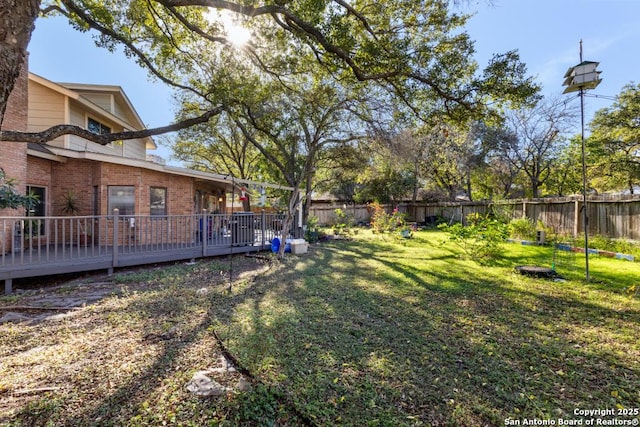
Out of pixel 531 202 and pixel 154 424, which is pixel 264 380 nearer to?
pixel 154 424

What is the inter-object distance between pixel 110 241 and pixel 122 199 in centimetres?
142

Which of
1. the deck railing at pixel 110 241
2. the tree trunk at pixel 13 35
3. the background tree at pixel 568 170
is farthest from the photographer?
the background tree at pixel 568 170

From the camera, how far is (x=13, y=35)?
195 cm

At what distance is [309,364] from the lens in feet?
9.32

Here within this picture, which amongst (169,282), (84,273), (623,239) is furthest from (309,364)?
(623,239)

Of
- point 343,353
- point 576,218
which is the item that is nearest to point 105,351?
point 343,353

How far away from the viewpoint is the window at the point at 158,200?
10.1 m

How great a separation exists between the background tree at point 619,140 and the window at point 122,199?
24571mm

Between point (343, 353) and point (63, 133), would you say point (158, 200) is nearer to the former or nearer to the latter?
point (63, 133)

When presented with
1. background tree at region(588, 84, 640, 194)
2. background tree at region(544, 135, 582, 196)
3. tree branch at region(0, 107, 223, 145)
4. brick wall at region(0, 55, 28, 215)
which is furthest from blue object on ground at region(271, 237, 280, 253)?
background tree at region(544, 135, 582, 196)

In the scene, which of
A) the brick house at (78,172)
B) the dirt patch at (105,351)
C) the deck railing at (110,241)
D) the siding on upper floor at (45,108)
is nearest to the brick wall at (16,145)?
the brick house at (78,172)

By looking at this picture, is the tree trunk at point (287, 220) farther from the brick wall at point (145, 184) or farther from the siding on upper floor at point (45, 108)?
the siding on upper floor at point (45, 108)

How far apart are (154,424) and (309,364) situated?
4.38 feet

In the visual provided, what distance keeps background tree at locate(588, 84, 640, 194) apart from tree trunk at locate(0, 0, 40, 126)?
24.0m
